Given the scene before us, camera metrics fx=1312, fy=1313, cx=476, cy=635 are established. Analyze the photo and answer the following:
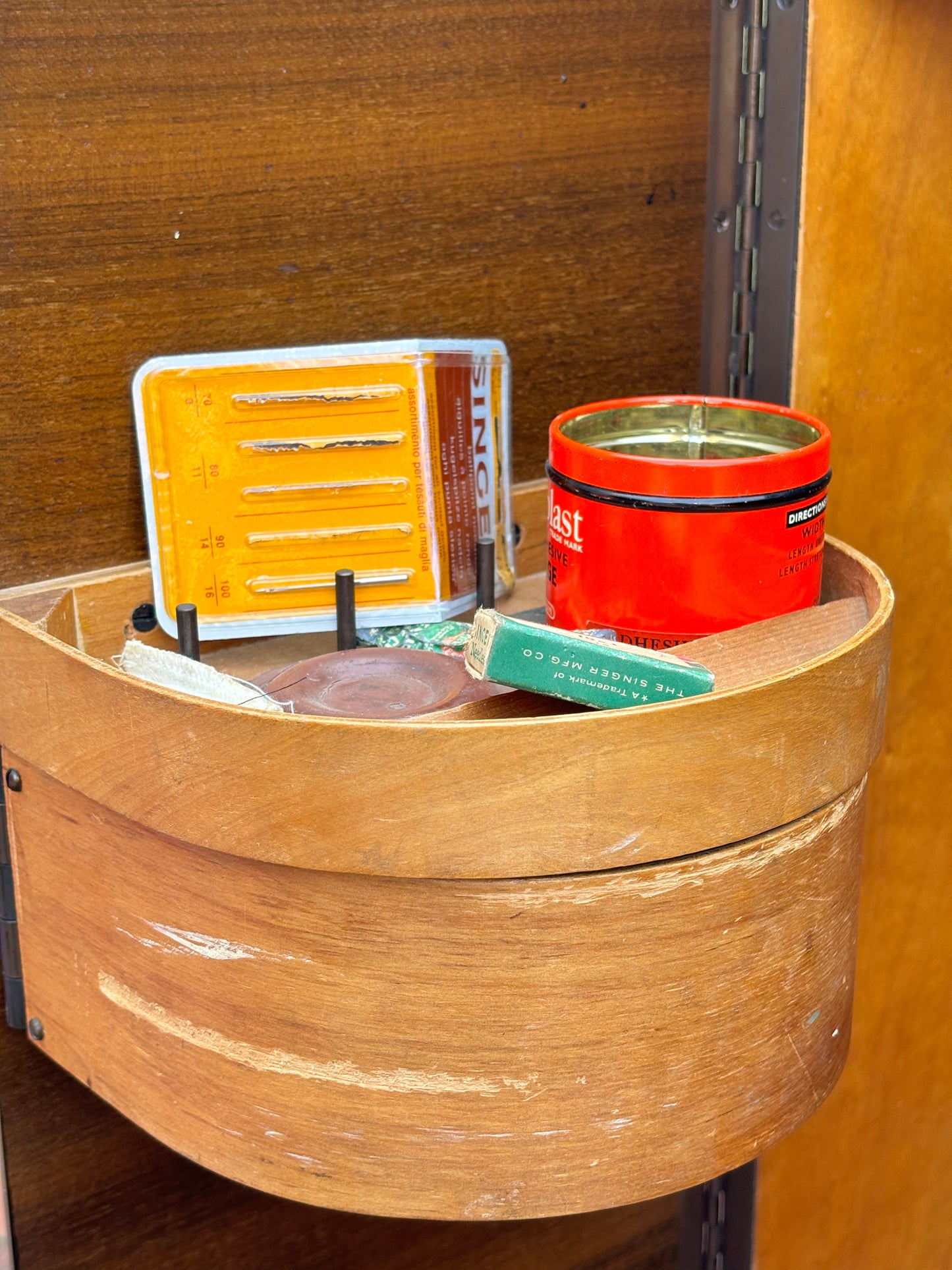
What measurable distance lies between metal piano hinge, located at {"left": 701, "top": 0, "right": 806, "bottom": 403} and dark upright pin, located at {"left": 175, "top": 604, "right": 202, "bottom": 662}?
395 millimetres

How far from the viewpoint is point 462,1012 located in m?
0.54

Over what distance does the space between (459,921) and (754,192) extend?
0.52 m

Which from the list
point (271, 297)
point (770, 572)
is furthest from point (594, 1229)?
point (271, 297)

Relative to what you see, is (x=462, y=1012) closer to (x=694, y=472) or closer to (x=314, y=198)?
(x=694, y=472)

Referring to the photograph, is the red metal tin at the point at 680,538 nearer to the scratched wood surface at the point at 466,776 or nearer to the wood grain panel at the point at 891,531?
the scratched wood surface at the point at 466,776

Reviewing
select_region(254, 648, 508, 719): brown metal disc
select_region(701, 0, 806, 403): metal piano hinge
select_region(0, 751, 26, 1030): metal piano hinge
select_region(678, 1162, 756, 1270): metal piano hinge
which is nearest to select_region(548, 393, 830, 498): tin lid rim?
select_region(254, 648, 508, 719): brown metal disc


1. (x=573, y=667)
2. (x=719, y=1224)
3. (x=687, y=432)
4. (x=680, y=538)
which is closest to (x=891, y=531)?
(x=687, y=432)

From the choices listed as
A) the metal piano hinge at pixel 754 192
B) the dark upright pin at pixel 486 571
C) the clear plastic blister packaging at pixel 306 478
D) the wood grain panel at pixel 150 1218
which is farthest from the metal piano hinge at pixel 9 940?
the metal piano hinge at pixel 754 192

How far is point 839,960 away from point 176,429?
43cm

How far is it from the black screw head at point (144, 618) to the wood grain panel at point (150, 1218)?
0.24 meters

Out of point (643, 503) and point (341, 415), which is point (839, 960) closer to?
point (643, 503)

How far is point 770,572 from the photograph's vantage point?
61 cm

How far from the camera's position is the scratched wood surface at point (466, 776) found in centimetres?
51

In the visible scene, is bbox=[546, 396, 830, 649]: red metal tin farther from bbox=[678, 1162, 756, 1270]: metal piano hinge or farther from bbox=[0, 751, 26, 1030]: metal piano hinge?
bbox=[678, 1162, 756, 1270]: metal piano hinge
